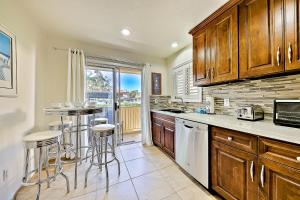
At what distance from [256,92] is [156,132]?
2.27 m

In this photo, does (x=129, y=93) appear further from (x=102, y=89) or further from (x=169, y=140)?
(x=169, y=140)

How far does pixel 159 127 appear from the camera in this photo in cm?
331

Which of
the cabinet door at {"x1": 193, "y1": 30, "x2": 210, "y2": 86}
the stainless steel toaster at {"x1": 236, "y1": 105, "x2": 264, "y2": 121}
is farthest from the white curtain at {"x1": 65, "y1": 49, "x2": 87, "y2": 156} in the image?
the stainless steel toaster at {"x1": 236, "y1": 105, "x2": 264, "y2": 121}

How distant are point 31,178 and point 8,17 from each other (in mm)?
2220

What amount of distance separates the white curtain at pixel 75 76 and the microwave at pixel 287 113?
3.05m

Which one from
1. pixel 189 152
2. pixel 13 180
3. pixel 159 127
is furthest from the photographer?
pixel 159 127

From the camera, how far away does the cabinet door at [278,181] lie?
1.00 metres

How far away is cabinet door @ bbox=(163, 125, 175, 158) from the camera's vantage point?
2.69m

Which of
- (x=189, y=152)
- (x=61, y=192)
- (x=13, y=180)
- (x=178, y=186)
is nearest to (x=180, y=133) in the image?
(x=189, y=152)

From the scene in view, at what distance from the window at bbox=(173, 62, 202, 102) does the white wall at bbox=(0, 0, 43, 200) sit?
2962mm

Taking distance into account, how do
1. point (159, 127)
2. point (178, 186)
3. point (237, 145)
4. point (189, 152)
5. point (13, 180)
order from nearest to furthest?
point (237, 145), point (13, 180), point (178, 186), point (189, 152), point (159, 127)

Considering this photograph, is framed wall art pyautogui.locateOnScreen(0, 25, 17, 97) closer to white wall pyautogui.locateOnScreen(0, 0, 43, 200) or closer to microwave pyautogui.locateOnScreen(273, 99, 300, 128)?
white wall pyautogui.locateOnScreen(0, 0, 43, 200)

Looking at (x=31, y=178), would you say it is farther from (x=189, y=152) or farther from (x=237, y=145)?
(x=237, y=145)

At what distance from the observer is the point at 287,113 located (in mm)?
1320
